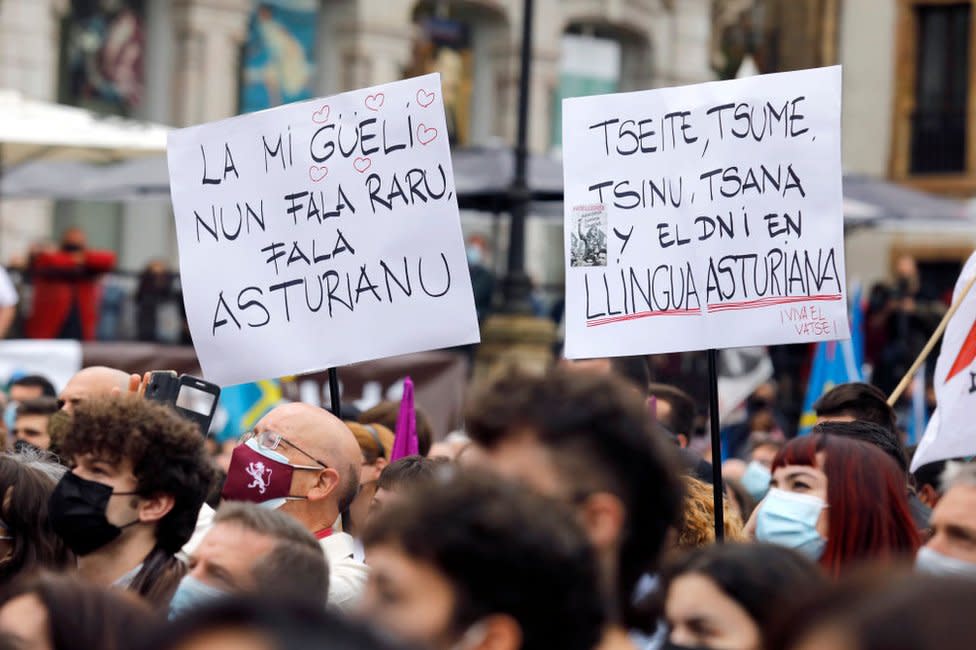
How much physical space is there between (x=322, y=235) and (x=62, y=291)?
8.91 m

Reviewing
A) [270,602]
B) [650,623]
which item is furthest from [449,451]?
[270,602]

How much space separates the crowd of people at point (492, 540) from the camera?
2047 millimetres

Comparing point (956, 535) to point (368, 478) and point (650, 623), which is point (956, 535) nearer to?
point (650, 623)

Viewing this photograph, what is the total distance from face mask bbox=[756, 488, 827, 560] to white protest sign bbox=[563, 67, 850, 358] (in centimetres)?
87

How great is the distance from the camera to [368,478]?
6148 millimetres

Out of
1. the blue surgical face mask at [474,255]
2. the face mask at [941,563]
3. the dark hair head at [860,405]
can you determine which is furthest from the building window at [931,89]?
the face mask at [941,563]

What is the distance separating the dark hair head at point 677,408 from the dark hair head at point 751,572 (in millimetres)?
3264

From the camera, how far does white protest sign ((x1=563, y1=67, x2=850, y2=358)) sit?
529 cm

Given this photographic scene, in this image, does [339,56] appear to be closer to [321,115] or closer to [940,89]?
[940,89]

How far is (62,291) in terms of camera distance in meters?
14.0

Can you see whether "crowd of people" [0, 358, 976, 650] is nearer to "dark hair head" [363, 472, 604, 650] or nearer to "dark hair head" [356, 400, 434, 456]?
"dark hair head" [363, 472, 604, 650]

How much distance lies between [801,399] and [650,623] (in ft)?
43.8

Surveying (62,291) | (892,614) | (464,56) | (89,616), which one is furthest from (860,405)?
(464,56)

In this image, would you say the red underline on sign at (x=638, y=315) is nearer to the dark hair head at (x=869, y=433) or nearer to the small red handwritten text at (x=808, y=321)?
the small red handwritten text at (x=808, y=321)
